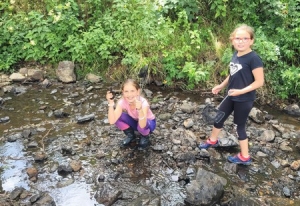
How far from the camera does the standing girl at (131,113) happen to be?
3.87m

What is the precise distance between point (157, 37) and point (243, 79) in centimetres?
261

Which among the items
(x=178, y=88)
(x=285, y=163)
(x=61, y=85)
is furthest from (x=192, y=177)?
(x=61, y=85)

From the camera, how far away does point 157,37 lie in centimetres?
601

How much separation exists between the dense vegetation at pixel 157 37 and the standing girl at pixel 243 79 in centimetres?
174

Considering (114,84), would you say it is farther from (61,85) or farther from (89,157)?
(89,157)

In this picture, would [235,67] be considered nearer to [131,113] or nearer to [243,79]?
[243,79]

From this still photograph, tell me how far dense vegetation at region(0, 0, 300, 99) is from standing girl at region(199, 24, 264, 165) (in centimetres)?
174

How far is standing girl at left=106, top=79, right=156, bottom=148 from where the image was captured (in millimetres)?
3869

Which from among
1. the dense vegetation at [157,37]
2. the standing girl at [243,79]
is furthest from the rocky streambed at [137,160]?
the dense vegetation at [157,37]

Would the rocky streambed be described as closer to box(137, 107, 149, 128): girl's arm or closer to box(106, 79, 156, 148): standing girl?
box(106, 79, 156, 148): standing girl

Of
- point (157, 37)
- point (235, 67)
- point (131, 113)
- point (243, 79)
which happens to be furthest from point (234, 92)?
point (157, 37)

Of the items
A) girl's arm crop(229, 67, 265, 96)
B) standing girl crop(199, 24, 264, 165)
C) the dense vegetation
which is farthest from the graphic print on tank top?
the dense vegetation

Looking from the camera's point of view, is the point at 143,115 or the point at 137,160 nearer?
the point at 143,115

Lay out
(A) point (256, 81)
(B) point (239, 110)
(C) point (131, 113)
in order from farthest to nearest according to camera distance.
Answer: (C) point (131, 113) → (B) point (239, 110) → (A) point (256, 81)
